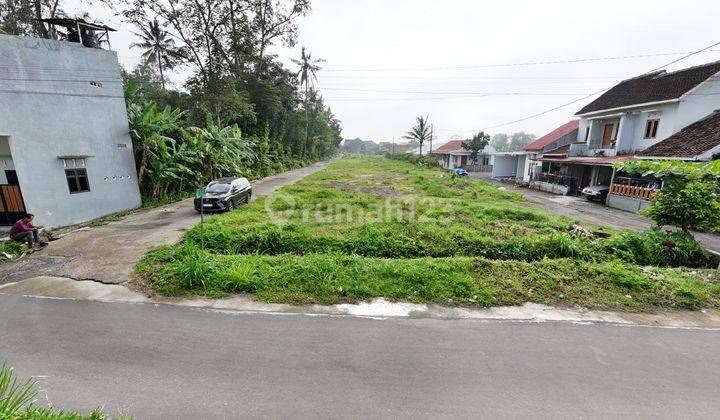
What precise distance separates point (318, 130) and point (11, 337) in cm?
5565

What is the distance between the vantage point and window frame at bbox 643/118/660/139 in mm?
18147

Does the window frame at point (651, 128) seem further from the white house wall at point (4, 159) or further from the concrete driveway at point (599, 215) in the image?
the white house wall at point (4, 159)

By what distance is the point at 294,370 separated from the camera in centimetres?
389

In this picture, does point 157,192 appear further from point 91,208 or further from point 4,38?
point 4,38

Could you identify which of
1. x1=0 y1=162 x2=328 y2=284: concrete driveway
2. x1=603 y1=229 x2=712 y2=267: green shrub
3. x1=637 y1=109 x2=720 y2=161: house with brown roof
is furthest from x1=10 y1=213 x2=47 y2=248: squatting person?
x1=637 y1=109 x2=720 y2=161: house with brown roof

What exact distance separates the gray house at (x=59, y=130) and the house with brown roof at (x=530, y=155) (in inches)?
1112

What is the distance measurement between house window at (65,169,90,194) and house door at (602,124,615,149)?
30.1 m

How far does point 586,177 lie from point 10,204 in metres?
30.7

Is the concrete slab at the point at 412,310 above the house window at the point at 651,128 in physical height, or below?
below

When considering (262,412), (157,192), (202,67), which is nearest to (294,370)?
(262,412)

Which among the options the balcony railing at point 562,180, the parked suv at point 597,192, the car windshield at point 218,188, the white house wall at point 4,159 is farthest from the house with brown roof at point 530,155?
the white house wall at point 4,159

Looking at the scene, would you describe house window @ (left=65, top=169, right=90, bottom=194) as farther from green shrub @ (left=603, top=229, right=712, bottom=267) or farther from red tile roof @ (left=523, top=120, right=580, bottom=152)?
red tile roof @ (left=523, top=120, right=580, bottom=152)

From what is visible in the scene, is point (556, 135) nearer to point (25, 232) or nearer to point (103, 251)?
point (103, 251)

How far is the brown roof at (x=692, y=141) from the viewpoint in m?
14.0
